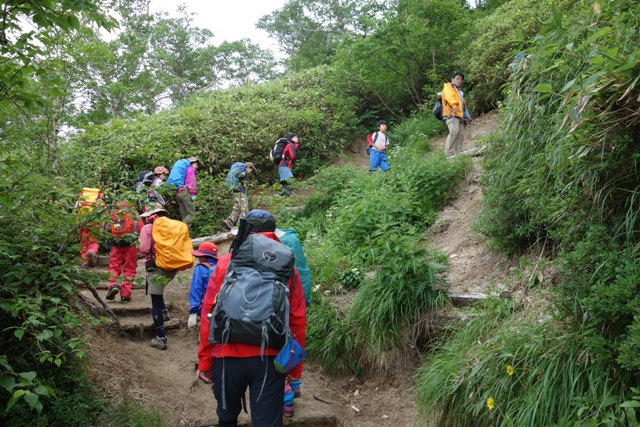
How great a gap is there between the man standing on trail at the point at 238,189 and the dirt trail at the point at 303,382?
14.0 feet

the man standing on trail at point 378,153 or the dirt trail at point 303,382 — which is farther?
the man standing on trail at point 378,153

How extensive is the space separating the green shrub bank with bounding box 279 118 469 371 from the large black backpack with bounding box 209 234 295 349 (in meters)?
2.16

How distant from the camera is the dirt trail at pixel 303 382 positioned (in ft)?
16.8

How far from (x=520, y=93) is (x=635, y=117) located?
8.62 feet

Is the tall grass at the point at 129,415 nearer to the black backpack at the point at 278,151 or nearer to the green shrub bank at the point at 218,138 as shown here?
the green shrub bank at the point at 218,138

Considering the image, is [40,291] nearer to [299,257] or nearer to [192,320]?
[299,257]

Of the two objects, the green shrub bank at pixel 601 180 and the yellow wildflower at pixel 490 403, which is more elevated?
the green shrub bank at pixel 601 180

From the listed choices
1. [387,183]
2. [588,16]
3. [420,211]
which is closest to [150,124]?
[387,183]

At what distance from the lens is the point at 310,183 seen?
11.7 meters

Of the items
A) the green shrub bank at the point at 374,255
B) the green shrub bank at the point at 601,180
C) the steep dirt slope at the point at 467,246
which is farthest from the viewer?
the steep dirt slope at the point at 467,246

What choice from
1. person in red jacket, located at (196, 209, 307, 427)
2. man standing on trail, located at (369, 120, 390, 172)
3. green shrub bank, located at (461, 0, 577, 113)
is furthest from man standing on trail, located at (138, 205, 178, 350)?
green shrub bank, located at (461, 0, 577, 113)

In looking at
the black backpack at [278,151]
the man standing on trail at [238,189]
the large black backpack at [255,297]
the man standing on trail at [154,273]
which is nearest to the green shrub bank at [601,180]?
the large black backpack at [255,297]

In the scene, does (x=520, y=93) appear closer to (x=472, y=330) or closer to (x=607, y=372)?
(x=472, y=330)

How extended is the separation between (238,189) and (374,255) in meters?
5.14
